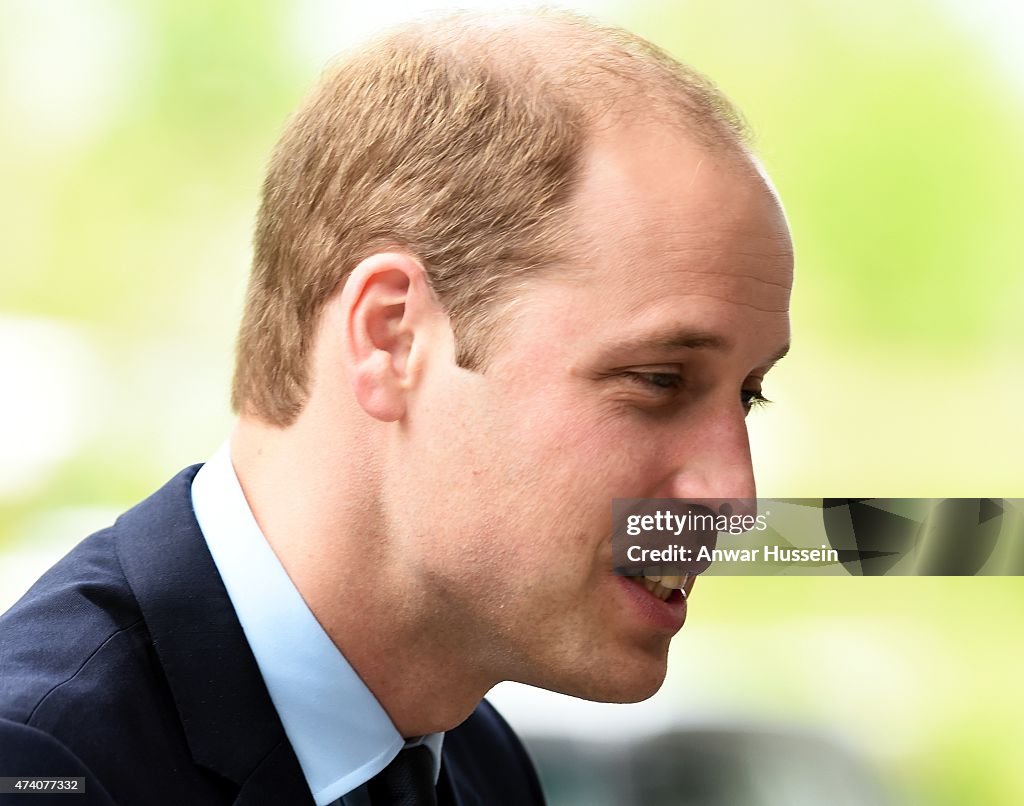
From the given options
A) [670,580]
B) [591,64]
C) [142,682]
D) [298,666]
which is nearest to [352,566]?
[298,666]

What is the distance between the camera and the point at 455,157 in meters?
1.18

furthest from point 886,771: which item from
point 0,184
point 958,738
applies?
point 0,184

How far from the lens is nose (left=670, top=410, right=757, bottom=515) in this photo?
1147mm

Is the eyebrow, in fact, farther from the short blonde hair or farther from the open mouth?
the open mouth

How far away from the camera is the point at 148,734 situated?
1.05 metres

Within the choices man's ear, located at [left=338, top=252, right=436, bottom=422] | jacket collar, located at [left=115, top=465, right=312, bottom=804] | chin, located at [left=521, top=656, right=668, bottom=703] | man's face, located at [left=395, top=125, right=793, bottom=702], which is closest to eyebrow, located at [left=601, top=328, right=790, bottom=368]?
man's face, located at [left=395, top=125, right=793, bottom=702]

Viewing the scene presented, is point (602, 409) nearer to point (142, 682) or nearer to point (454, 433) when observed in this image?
point (454, 433)

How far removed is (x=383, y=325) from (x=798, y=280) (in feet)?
4.09

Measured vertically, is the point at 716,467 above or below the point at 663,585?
above

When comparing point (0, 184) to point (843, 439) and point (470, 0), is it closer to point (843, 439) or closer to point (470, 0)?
point (470, 0)

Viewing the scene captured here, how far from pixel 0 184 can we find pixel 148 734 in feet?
4.58

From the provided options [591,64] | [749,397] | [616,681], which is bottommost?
[616,681]

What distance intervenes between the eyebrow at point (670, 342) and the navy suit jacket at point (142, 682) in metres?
0.45

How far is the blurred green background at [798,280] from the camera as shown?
2123 mm
